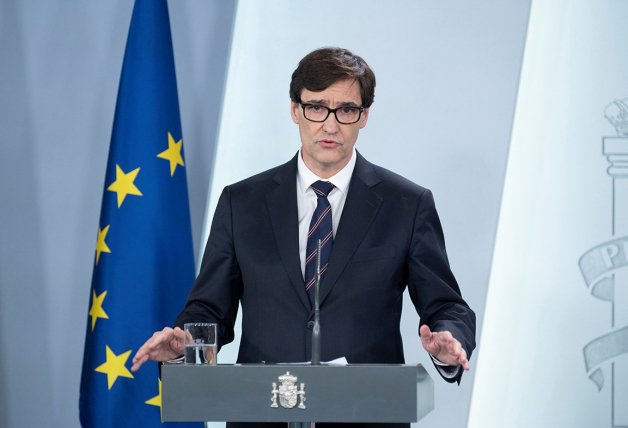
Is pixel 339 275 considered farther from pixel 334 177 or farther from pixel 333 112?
pixel 333 112

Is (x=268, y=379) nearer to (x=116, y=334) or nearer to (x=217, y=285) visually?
(x=217, y=285)

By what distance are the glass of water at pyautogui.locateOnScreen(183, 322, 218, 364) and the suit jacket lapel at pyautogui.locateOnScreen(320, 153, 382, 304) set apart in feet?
1.63

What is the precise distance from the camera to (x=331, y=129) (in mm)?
2502

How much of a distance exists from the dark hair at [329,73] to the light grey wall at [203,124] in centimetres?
128

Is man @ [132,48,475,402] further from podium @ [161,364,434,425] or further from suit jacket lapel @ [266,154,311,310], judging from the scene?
podium @ [161,364,434,425]

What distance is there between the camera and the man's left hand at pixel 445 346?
6.56ft

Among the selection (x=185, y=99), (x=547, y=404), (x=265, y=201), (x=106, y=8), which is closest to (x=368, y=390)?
(x=265, y=201)

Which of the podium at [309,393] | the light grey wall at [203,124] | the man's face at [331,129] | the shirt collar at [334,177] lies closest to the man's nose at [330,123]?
the man's face at [331,129]

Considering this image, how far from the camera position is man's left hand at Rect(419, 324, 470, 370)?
2.00 metres

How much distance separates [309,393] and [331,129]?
99 cm

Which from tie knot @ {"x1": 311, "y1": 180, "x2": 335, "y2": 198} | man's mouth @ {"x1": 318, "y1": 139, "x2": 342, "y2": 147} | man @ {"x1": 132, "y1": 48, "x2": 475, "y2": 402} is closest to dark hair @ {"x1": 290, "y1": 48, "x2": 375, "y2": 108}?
man @ {"x1": 132, "y1": 48, "x2": 475, "y2": 402}

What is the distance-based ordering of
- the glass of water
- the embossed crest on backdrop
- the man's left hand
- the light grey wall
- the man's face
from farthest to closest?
1. the light grey wall
2. the embossed crest on backdrop
3. the man's face
4. the man's left hand
5. the glass of water

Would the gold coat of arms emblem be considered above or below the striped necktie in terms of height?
below

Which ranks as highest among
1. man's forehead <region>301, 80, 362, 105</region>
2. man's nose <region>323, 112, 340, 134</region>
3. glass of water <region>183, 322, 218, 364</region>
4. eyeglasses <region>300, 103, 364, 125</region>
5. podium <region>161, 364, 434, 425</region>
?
man's forehead <region>301, 80, 362, 105</region>
